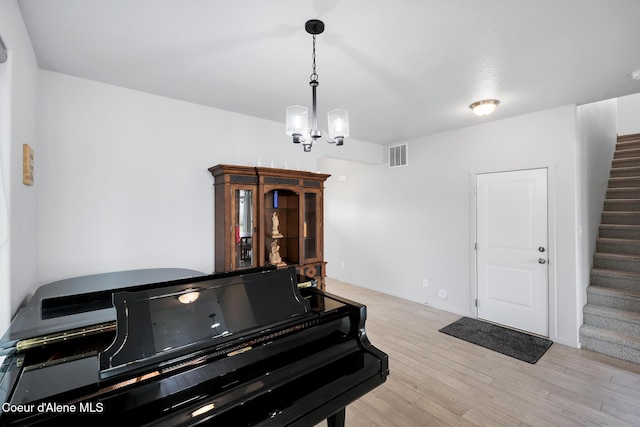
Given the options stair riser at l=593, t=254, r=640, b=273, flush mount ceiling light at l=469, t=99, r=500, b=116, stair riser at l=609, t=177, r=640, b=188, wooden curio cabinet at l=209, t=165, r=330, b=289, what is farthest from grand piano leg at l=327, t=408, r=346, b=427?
stair riser at l=609, t=177, r=640, b=188

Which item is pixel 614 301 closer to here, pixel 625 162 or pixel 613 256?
pixel 613 256

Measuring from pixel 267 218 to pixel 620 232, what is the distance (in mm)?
4637

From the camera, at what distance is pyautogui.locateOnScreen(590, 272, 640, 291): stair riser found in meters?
3.38

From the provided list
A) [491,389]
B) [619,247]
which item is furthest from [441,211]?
[491,389]

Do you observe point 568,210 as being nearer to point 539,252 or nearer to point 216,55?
point 539,252

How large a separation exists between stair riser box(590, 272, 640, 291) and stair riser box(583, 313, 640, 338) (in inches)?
20.9

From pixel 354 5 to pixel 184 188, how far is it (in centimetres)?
231

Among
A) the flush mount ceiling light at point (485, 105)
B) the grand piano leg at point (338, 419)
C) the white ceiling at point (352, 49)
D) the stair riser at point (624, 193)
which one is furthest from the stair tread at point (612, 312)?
the grand piano leg at point (338, 419)

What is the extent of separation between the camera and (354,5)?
5.30 ft

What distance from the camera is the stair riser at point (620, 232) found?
3801 mm

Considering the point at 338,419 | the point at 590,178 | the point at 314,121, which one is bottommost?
the point at 338,419

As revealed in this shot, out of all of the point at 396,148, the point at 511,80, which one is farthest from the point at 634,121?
the point at 511,80

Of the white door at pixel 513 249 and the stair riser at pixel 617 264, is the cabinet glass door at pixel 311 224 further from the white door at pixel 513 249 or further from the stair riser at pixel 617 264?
the stair riser at pixel 617 264

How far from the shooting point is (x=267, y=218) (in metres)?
3.38
